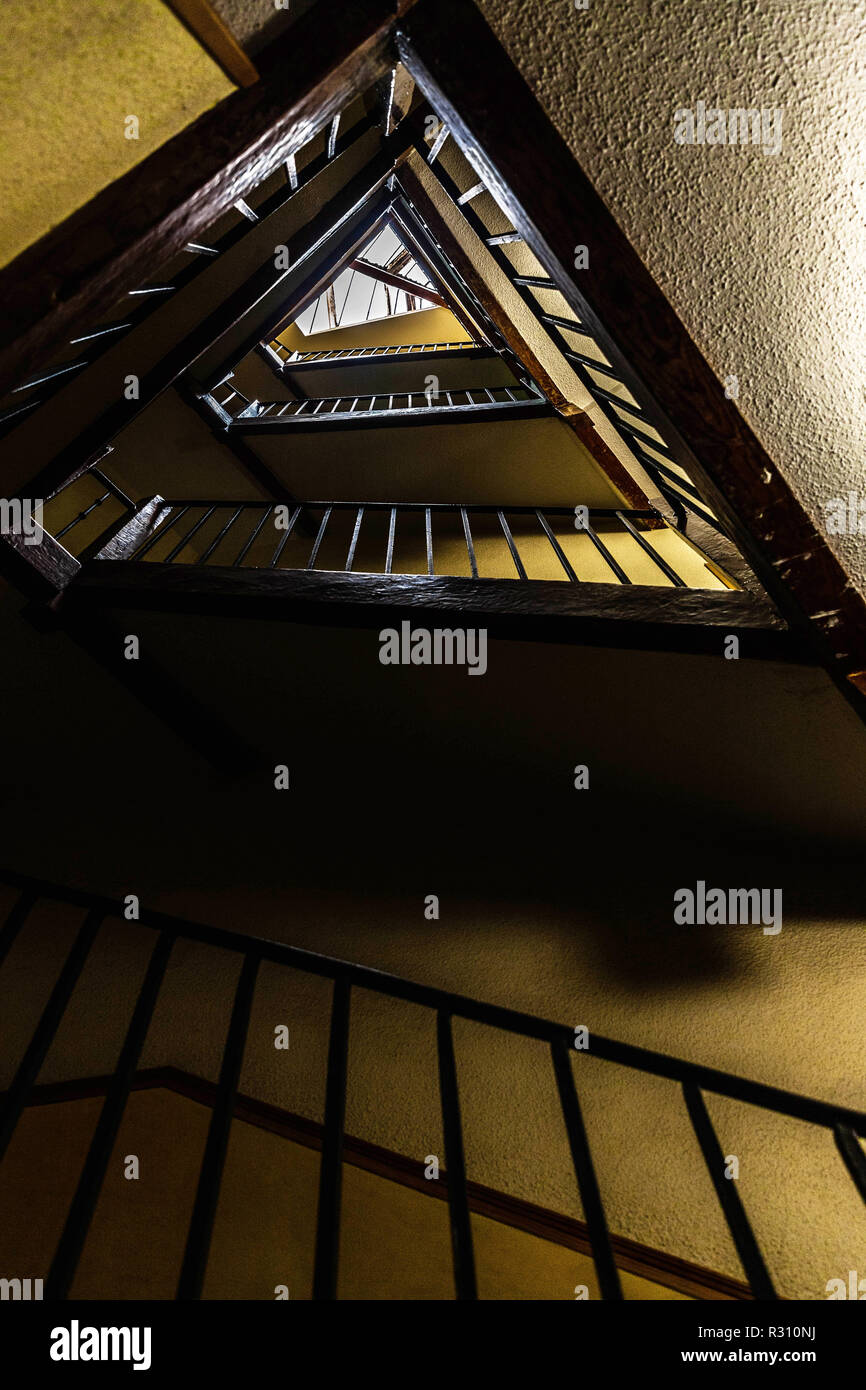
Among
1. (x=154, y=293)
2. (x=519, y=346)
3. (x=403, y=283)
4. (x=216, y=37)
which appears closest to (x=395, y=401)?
(x=519, y=346)

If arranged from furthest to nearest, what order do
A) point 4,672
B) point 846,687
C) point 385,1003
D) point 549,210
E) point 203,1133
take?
point 4,672, point 385,1003, point 203,1133, point 846,687, point 549,210

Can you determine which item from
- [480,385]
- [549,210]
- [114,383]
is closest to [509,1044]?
[549,210]

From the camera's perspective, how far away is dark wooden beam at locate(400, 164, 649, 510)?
4.10 metres

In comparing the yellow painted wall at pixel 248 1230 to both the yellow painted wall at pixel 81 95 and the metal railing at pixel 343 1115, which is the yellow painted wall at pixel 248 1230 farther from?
the yellow painted wall at pixel 81 95

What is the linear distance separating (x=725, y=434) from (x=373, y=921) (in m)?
2.51

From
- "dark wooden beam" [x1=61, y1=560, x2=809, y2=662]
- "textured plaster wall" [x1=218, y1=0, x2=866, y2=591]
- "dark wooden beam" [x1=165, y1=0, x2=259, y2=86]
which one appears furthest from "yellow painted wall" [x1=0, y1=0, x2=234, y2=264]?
"dark wooden beam" [x1=61, y1=560, x2=809, y2=662]

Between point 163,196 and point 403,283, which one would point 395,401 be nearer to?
point 403,283

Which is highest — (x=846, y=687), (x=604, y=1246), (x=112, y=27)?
(x=112, y=27)

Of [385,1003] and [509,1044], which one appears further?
[385,1003]

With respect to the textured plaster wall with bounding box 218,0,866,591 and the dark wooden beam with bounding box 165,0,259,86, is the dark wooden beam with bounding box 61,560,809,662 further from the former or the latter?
the dark wooden beam with bounding box 165,0,259,86

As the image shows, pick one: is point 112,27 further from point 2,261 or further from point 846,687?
point 846,687

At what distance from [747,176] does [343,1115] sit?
89.3 inches
